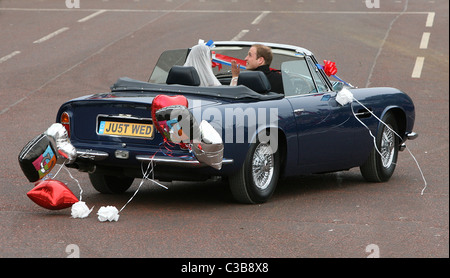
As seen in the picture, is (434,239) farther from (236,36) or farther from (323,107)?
(236,36)

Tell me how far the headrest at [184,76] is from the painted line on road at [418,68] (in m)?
11.9

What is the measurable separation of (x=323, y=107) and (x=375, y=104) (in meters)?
1.01

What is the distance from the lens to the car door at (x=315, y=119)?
9.35 meters

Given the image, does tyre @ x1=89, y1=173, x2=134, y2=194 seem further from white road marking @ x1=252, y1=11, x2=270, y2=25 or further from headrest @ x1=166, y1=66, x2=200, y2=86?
white road marking @ x1=252, y1=11, x2=270, y2=25

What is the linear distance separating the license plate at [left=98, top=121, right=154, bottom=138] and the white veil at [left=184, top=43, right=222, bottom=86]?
1277mm

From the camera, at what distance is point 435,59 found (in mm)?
22531

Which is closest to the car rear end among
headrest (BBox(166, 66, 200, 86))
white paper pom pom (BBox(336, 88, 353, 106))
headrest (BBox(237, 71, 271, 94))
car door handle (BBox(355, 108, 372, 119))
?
headrest (BBox(166, 66, 200, 86))

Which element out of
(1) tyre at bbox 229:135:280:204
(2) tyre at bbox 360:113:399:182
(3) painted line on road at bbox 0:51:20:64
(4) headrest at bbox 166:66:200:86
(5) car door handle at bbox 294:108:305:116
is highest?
(4) headrest at bbox 166:66:200:86

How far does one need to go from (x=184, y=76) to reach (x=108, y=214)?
194 cm

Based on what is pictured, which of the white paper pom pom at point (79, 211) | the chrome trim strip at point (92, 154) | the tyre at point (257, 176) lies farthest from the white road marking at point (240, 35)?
the white paper pom pom at point (79, 211)

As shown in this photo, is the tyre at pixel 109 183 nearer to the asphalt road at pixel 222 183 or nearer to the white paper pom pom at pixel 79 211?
the asphalt road at pixel 222 183

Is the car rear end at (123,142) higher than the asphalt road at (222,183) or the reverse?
higher

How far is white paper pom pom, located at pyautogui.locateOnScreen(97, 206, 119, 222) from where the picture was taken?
795 cm

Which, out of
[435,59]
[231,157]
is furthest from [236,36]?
[231,157]
